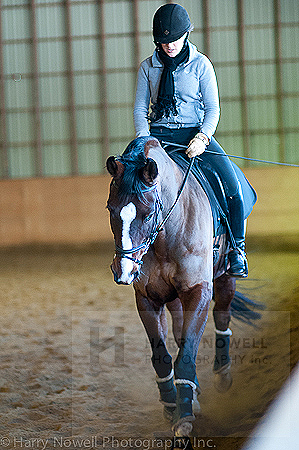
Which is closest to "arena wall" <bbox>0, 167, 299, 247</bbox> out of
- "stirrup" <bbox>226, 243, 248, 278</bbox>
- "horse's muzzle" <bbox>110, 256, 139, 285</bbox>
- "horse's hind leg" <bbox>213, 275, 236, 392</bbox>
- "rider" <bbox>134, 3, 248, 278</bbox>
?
"horse's hind leg" <bbox>213, 275, 236, 392</bbox>

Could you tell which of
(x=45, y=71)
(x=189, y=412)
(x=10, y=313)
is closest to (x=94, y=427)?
(x=189, y=412)

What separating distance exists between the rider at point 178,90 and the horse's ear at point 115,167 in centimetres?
46

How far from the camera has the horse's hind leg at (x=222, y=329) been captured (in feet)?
9.71

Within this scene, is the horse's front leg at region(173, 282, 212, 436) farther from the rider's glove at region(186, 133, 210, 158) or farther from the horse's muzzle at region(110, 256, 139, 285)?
the rider's glove at region(186, 133, 210, 158)

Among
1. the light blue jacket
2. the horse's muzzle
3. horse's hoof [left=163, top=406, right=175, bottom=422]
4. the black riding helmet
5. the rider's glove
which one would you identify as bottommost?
horse's hoof [left=163, top=406, right=175, bottom=422]

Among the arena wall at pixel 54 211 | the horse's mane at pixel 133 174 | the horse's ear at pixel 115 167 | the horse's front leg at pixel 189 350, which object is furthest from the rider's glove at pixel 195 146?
the arena wall at pixel 54 211

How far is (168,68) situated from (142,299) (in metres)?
1.03

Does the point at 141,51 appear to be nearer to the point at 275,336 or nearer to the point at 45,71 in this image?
the point at 45,71

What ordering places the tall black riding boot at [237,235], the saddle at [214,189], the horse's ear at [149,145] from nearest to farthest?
1. the horse's ear at [149,145]
2. the saddle at [214,189]
3. the tall black riding boot at [237,235]

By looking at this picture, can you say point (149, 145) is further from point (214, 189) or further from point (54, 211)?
point (54, 211)

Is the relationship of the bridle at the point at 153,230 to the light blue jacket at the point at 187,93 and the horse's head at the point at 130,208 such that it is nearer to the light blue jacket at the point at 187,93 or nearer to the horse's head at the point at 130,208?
the horse's head at the point at 130,208

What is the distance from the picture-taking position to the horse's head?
5.60 feet

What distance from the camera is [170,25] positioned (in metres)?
1.98

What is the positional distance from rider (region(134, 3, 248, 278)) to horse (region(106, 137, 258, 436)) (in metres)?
0.21
